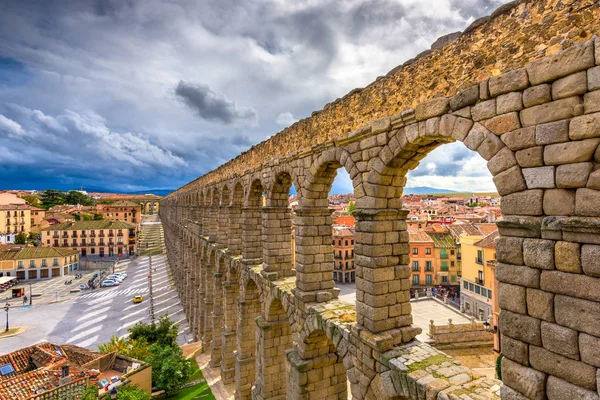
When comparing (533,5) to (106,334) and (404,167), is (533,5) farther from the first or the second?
(106,334)

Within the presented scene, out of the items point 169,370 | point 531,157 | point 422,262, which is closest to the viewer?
point 531,157

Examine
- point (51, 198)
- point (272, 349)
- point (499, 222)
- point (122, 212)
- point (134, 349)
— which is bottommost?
point (134, 349)

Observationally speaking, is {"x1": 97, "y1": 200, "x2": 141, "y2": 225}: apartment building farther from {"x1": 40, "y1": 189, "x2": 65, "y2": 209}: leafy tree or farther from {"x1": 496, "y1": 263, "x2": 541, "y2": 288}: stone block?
{"x1": 496, "y1": 263, "x2": 541, "y2": 288}: stone block

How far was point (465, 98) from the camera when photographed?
467 cm

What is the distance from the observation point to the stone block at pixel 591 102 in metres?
3.35

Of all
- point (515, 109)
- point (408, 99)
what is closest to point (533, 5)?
point (515, 109)

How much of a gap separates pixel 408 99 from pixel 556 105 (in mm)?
2572

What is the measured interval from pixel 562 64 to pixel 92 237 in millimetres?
70528

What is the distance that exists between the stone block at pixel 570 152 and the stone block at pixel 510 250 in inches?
39.3

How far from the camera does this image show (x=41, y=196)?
90.8 meters

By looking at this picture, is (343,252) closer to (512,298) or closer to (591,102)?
(512,298)

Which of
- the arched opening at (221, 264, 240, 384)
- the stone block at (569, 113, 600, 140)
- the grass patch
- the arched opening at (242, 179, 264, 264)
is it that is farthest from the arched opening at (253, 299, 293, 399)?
the stone block at (569, 113, 600, 140)

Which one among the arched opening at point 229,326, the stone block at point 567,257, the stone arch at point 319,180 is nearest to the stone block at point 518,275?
the stone block at point 567,257

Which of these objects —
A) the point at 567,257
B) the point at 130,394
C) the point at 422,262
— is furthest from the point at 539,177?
the point at 422,262
